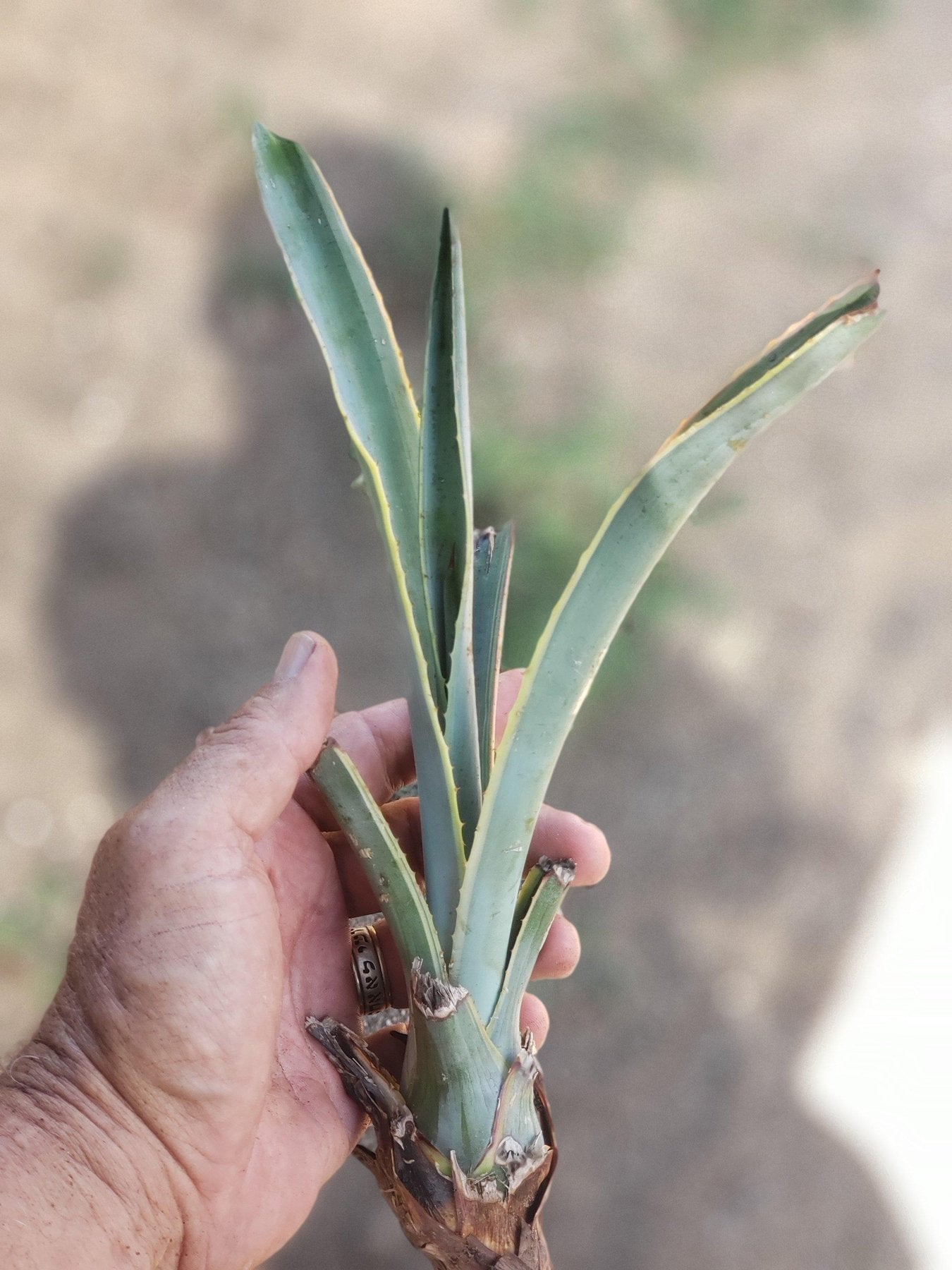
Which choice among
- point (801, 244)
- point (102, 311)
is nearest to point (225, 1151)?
point (102, 311)

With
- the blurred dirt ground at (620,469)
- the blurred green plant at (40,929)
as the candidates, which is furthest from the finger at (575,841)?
the blurred green plant at (40,929)

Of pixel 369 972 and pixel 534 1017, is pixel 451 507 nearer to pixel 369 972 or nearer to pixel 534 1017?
pixel 369 972

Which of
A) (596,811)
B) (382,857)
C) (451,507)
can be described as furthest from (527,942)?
(596,811)

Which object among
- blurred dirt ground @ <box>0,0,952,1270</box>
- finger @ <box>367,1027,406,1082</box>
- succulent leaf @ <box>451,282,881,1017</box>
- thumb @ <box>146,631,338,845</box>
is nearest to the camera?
succulent leaf @ <box>451,282,881,1017</box>

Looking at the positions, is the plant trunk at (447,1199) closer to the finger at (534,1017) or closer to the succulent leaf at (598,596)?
the succulent leaf at (598,596)

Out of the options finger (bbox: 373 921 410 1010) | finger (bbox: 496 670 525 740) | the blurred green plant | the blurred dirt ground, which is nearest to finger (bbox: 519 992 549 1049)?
finger (bbox: 373 921 410 1010)

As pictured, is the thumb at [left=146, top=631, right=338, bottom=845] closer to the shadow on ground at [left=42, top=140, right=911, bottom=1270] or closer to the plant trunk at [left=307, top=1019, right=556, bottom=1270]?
the plant trunk at [left=307, top=1019, right=556, bottom=1270]

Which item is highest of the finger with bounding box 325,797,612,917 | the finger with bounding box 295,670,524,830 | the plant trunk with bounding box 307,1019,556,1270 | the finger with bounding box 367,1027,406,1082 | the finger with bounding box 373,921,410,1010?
the finger with bounding box 295,670,524,830
